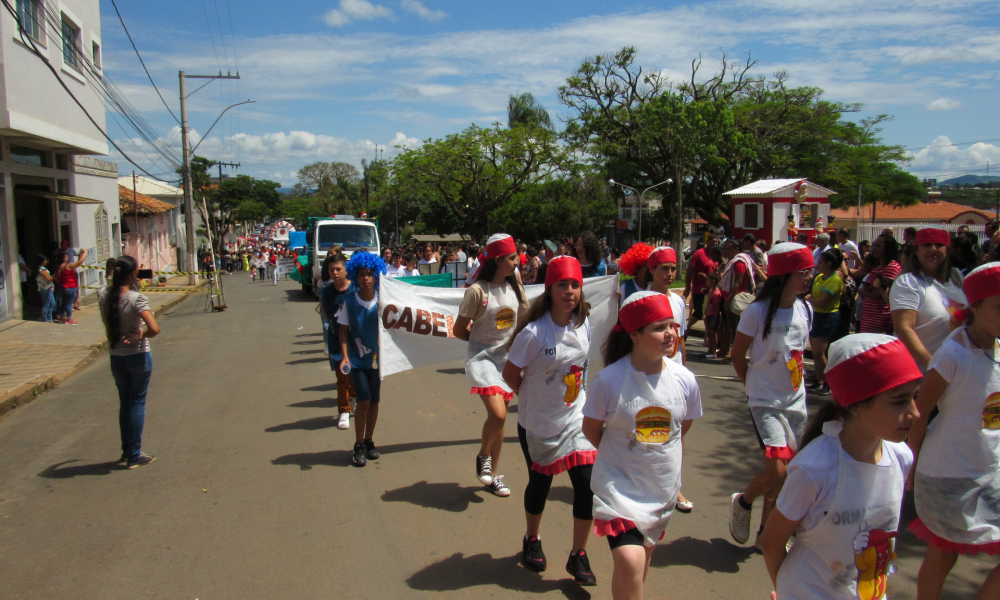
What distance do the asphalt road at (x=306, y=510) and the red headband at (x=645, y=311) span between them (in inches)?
65.3

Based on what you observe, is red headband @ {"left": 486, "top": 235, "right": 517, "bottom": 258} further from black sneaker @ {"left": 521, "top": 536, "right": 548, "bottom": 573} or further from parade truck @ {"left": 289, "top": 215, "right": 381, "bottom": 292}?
parade truck @ {"left": 289, "top": 215, "right": 381, "bottom": 292}

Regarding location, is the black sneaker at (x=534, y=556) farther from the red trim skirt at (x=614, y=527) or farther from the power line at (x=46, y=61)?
the power line at (x=46, y=61)

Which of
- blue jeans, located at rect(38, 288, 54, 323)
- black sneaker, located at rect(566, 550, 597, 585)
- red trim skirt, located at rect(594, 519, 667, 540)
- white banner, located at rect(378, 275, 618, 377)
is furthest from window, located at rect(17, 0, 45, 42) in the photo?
red trim skirt, located at rect(594, 519, 667, 540)

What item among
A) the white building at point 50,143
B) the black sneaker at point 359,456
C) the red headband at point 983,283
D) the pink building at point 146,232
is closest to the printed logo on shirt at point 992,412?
the red headband at point 983,283

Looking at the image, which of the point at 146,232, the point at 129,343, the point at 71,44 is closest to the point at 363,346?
the point at 129,343

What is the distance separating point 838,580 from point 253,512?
12.8ft

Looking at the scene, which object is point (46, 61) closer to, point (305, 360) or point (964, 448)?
point (305, 360)

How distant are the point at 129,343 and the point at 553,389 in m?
3.96

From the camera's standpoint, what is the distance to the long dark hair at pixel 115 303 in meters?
5.55

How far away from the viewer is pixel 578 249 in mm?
7031

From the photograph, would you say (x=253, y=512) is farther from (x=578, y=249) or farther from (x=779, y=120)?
(x=779, y=120)

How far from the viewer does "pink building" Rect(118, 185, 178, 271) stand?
102 feet

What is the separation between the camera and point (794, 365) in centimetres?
374

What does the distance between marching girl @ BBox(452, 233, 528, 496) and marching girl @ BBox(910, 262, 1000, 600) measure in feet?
8.48
